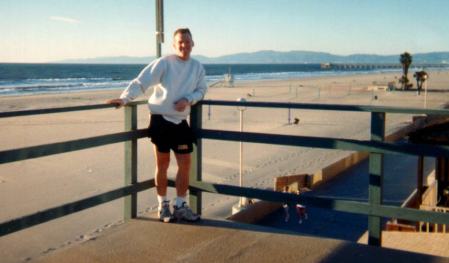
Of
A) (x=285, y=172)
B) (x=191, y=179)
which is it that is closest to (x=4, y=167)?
(x=285, y=172)

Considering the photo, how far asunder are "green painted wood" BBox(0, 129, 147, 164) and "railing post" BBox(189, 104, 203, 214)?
1.38 ft

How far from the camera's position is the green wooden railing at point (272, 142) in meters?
3.42

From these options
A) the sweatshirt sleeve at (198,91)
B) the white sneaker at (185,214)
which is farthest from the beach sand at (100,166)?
the sweatshirt sleeve at (198,91)

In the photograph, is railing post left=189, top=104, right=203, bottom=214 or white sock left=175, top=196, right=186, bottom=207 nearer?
white sock left=175, top=196, right=186, bottom=207

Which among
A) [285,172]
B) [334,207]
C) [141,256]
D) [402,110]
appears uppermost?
[402,110]

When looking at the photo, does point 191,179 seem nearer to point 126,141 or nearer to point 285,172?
point 126,141

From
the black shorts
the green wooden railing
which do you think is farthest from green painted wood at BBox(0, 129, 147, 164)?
the black shorts

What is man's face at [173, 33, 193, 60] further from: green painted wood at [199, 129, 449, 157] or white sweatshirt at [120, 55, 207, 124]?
green painted wood at [199, 129, 449, 157]

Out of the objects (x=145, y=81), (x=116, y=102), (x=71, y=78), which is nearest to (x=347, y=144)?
(x=145, y=81)

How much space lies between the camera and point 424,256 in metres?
3.61

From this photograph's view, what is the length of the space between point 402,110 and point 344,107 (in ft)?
1.29

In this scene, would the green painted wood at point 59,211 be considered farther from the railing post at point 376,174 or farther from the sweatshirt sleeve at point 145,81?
the railing post at point 376,174

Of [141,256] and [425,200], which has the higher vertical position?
[141,256]

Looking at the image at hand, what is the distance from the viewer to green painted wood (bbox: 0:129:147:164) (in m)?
3.18
